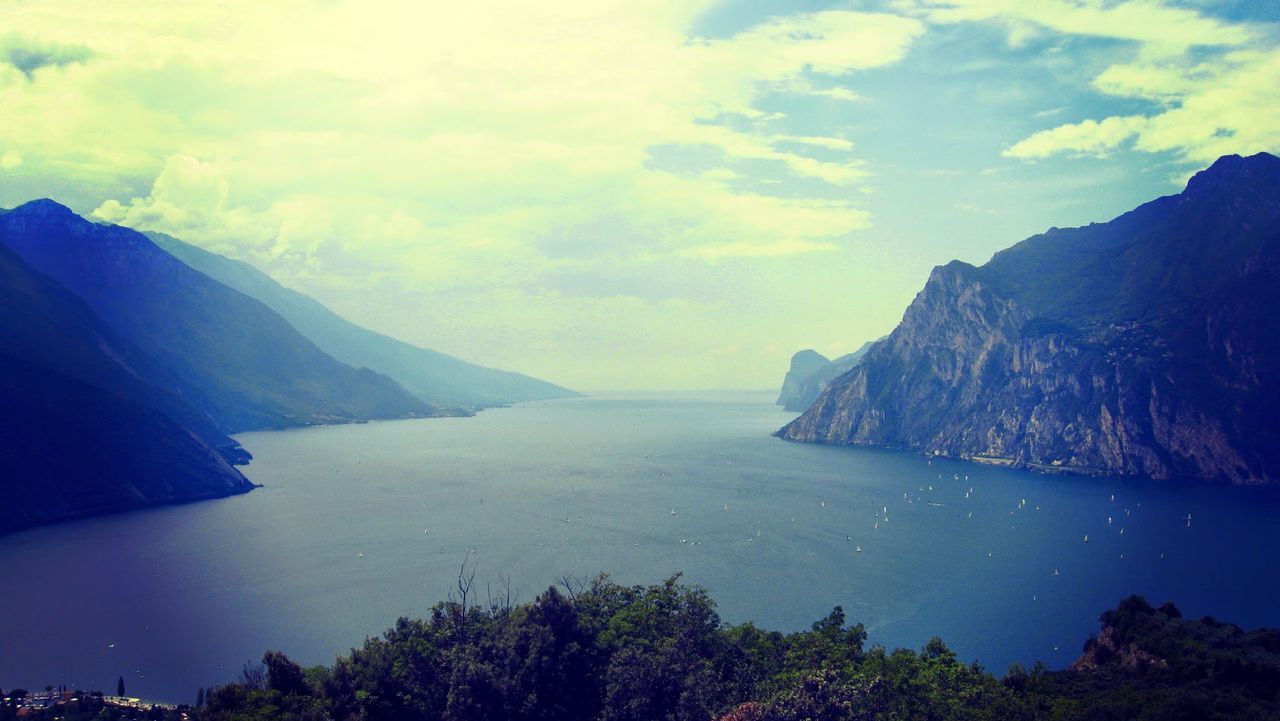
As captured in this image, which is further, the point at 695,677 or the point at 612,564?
the point at 612,564

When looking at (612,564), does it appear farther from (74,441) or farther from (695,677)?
(74,441)

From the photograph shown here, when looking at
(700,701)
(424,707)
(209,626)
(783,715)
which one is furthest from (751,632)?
(209,626)

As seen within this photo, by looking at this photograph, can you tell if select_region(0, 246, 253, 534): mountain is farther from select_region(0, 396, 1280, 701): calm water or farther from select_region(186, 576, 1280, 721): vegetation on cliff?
select_region(186, 576, 1280, 721): vegetation on cliff

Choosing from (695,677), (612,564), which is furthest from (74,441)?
(695,677)

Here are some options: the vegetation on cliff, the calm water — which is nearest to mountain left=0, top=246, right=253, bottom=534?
the calm water

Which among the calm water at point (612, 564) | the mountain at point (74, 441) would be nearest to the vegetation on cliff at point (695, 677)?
the calm water at point (612, 564)

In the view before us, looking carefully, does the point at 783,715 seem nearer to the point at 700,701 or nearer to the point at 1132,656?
the point at 700,701
